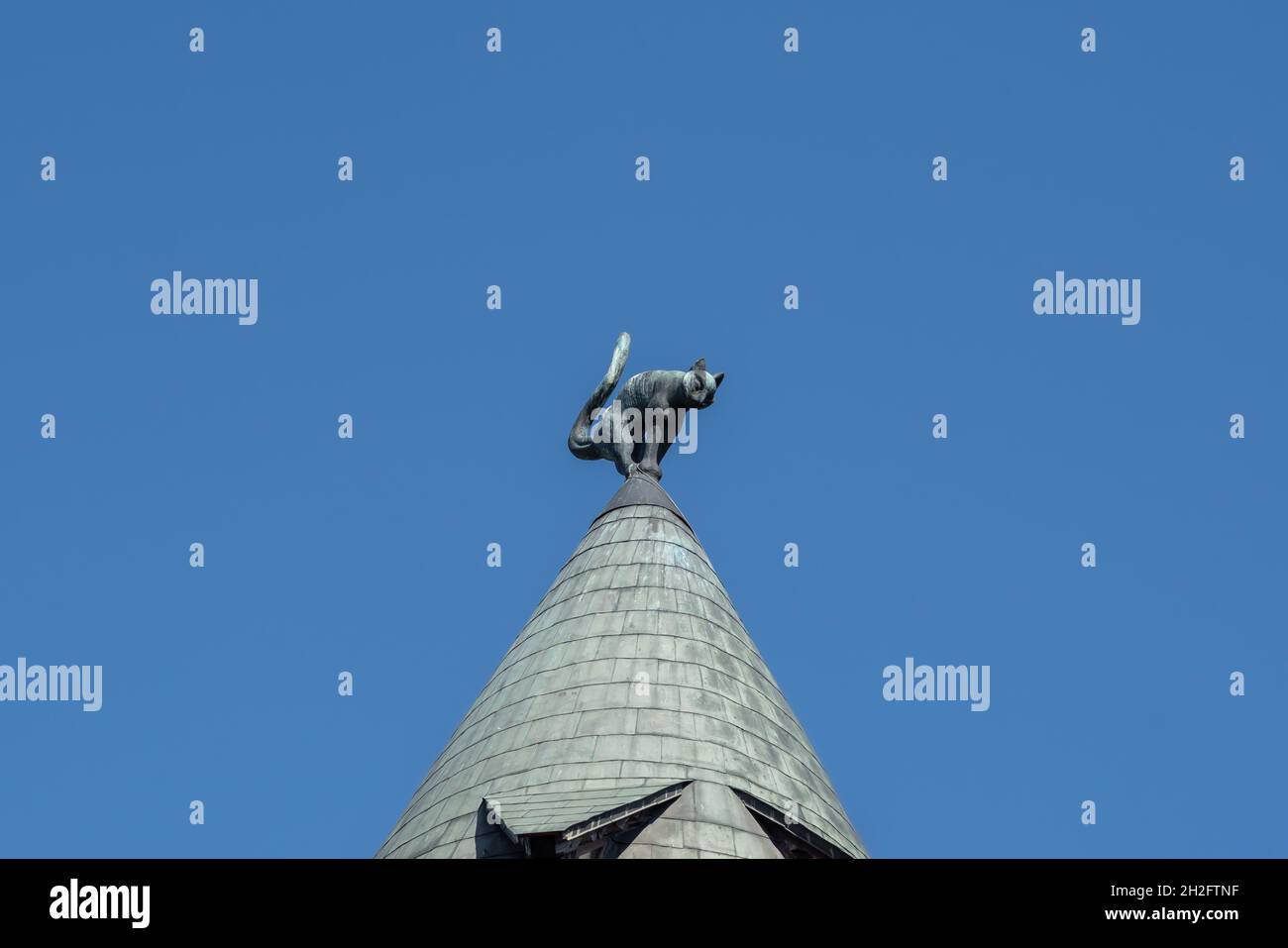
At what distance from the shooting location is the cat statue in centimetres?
3397

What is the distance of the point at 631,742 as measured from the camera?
28812 millimetres

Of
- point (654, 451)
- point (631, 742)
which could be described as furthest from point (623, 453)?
point (631, 742)
